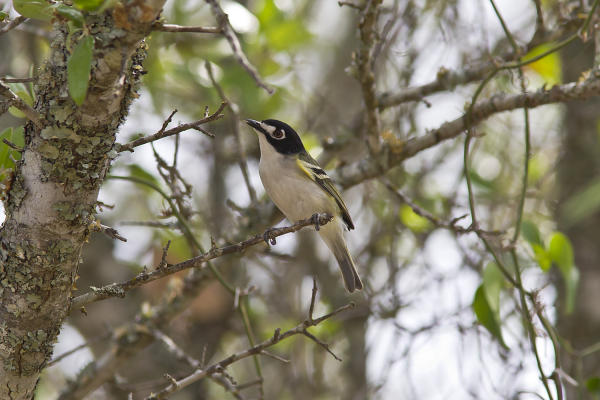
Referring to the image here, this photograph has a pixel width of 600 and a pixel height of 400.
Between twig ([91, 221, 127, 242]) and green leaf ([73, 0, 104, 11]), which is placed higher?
green leaf ([73, 0, 104, 11])

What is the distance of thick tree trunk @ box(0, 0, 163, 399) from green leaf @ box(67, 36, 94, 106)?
11 centimetres

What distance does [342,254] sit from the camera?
5.14 m

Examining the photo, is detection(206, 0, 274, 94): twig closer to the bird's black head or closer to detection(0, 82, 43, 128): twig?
detection(0, 82, 43, 128): twig

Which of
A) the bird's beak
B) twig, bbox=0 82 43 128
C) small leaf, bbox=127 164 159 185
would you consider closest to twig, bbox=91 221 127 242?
twig, bbox=0 82 43 128

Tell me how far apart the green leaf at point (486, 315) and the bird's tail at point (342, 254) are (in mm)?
1304

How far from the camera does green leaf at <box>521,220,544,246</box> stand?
4043mm

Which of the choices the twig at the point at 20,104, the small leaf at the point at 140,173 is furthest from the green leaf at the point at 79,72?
the small leaf at the point at 140,173

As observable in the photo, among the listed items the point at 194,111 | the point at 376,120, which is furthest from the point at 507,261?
the point at 194,111

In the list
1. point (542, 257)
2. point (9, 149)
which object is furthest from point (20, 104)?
point (542, 257)

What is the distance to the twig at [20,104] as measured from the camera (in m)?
2.18

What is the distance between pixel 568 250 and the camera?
4.10 metres

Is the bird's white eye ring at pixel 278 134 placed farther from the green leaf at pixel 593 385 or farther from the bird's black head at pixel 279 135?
the green leaf at pixel 593 385

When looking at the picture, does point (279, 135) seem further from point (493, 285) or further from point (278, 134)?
point (493, 285)

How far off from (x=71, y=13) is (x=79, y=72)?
0.21m
